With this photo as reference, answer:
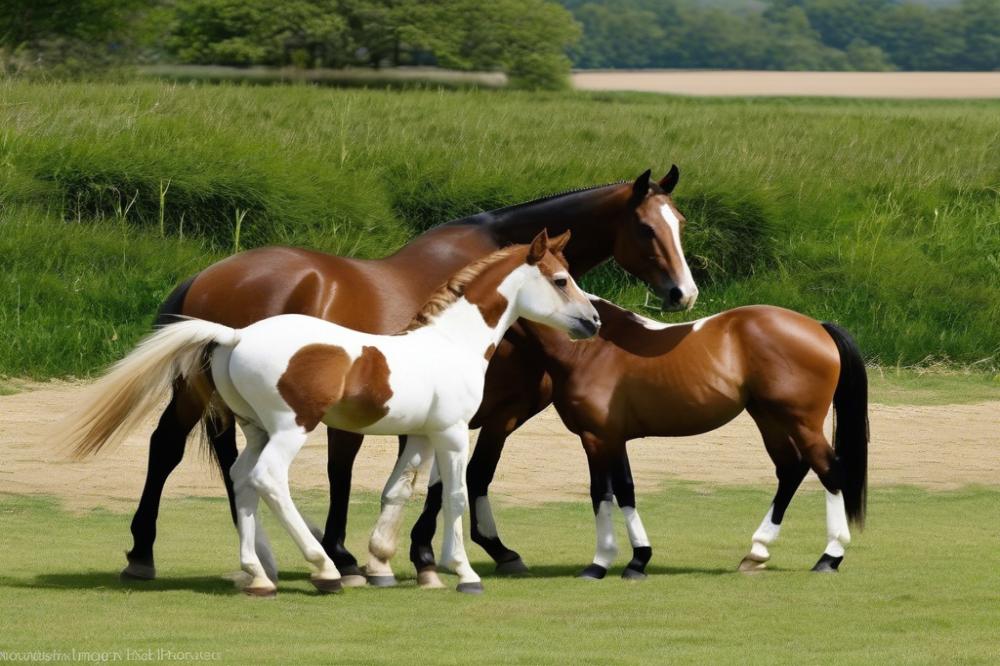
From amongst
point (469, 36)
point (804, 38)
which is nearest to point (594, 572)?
point (469, 36)

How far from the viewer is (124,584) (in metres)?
8.02

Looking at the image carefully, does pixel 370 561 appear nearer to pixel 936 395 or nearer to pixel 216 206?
pixel 936 395

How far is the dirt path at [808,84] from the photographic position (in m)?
61.4

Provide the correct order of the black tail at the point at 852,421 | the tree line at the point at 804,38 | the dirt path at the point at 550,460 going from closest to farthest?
the black tail at the point at 852,421 → the dirt path at the point at 550,460 → the tree line at the point at 804,38

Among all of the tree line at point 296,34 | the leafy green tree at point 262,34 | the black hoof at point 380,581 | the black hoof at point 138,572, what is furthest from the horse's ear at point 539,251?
the leafy green tree at point 262,34

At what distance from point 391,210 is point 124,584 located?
514 inches

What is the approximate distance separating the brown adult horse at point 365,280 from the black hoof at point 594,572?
1.12 m

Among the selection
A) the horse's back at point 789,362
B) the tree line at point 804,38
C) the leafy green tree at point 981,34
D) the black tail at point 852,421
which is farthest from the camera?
the tree line at point 804,38

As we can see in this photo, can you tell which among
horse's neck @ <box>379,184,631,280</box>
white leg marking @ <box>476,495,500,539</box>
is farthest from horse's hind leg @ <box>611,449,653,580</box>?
horse's neck @ <box>379,184,631,280</box>

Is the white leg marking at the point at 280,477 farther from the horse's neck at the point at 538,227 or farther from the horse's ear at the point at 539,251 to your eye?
the horse's neck at the point at 538,227

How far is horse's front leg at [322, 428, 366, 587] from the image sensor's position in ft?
27.6

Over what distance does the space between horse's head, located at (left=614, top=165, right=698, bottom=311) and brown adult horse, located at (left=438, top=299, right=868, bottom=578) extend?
0.28 meters

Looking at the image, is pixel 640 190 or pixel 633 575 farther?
pixel 640 190

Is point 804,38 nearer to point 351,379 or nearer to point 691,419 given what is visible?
point 691,419
